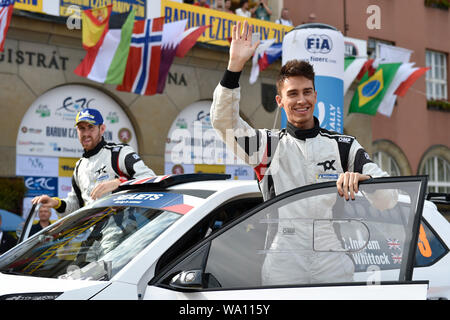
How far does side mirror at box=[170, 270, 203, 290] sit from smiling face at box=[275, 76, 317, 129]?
0.92 m

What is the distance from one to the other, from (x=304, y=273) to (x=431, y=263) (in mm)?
1283

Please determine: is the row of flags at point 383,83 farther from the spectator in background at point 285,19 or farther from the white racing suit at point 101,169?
the white racing suit at point 101,169

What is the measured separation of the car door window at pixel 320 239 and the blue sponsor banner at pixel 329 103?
6.13 m

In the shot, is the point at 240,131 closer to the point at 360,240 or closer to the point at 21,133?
the point at 360,240

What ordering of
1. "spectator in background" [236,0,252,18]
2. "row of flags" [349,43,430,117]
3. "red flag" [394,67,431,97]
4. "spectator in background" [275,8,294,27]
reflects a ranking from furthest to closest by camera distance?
"spectator in background" [275,8,294,27]
"spectator in background" [236,0,252,18]
"row of flags" [349,43,430,117]
"red flag" [394,67,431,97]

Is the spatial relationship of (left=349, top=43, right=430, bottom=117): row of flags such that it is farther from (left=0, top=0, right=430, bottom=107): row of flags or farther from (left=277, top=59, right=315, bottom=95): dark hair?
(left=277, top=59, right=315, bottom=95): dark hair

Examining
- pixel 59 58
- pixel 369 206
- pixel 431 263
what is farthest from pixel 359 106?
pixel 369 206

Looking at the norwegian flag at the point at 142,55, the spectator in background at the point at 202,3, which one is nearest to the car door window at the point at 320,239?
the norwegian flag at the point at 142,55

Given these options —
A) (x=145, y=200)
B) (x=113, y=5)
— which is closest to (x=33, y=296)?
(x=145, y=200)

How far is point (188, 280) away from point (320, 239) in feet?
1.85

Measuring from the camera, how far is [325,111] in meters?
9.01

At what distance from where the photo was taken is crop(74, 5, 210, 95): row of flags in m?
12.2


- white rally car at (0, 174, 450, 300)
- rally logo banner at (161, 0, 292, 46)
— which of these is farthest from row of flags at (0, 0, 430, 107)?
white rally car at (0, 174, 450, 300)

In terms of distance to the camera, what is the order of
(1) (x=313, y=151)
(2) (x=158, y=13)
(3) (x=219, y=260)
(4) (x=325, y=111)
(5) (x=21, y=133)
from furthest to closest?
(2) (x=158, y=13) → (5) (x=21, y=133) → (4) (x=325, y=111) → (1) (x=313, y=151) → (3) (x=219, y=260)
